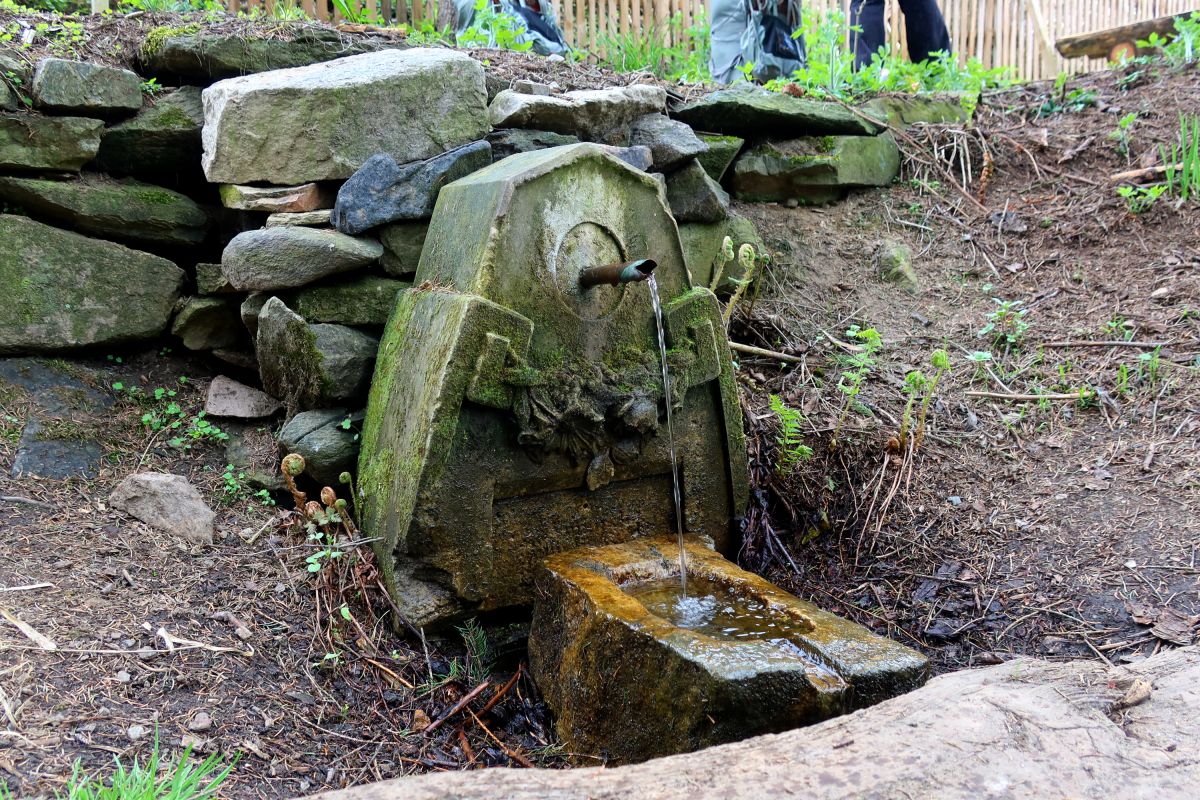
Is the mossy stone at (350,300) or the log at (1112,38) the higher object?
the log at (1112,38)

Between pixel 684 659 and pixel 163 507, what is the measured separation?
2004 millimetres

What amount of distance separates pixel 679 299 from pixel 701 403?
410 mm

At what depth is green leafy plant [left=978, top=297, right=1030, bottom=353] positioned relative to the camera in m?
4.46

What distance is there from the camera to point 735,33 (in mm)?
6539

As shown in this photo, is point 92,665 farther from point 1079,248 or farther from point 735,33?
point 735,33

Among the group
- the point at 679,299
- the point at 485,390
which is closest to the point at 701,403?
the point at 679,299

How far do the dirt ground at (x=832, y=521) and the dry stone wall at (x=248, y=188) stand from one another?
292mm

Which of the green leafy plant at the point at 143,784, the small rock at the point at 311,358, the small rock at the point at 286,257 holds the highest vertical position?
the small rock at the point at 286,257

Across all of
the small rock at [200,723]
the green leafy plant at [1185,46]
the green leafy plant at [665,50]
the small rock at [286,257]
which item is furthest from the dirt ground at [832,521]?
the green leafy plant at [665,50]

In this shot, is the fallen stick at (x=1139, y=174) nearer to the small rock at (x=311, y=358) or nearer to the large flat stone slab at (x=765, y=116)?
the large flat stone slab at (x=765, y=116)

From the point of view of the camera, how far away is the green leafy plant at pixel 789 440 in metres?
3.77

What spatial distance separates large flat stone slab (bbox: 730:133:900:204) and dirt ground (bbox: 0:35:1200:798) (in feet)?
0.42

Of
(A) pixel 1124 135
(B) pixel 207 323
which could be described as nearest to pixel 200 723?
(B) pixel 207 323

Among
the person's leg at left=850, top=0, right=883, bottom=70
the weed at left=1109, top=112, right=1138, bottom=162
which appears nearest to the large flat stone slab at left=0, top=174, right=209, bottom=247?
the weed at left=1109, top=112, right=1138, bottom=162
